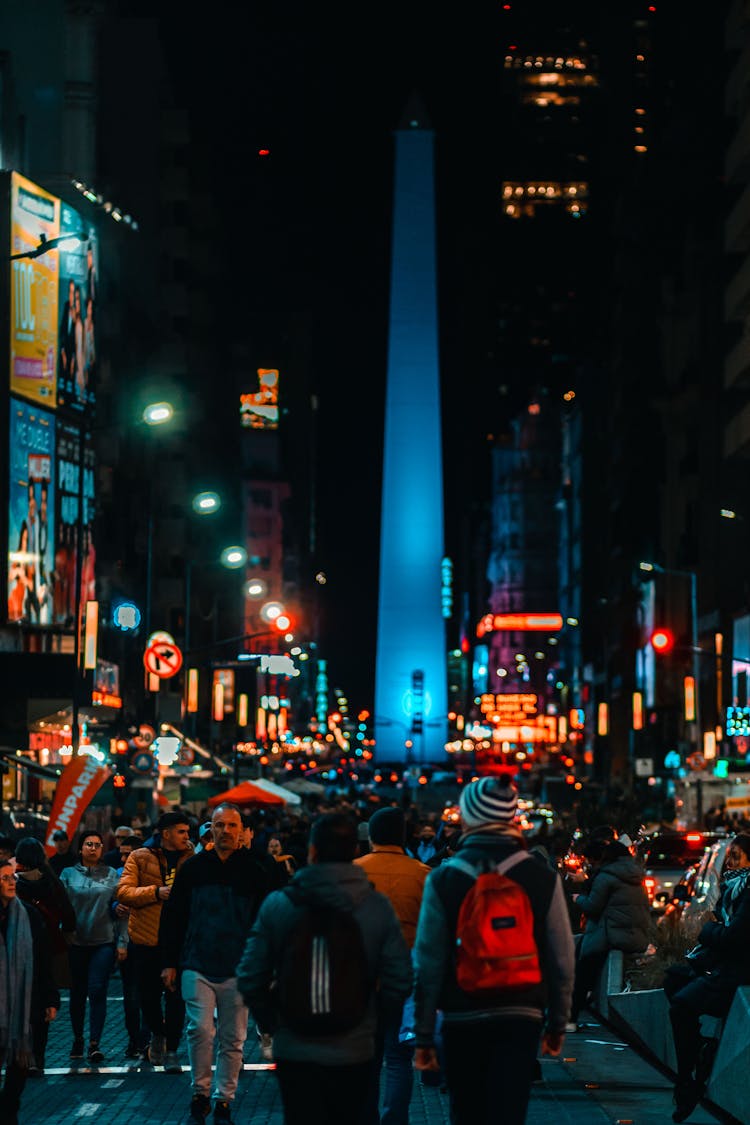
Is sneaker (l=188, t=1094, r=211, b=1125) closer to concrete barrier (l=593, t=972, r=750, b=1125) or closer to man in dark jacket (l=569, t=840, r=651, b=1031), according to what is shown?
concrete barrier (l=593, t=972, r=750, b=1125)

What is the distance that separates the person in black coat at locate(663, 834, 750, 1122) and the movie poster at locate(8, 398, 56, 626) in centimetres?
3581

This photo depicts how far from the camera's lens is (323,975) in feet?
26.3

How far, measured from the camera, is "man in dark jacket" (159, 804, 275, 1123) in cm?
1229

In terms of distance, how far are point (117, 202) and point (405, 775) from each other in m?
43.8

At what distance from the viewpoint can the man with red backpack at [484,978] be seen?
7957 mm

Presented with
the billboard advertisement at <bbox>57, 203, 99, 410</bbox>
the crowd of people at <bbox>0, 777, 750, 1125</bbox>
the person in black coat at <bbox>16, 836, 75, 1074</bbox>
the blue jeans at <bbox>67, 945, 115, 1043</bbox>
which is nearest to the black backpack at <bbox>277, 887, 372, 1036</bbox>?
the crowd of people at <bbox>0, 777, 750, 1125</bbox>

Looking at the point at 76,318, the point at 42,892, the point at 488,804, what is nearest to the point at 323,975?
the point at 488,804

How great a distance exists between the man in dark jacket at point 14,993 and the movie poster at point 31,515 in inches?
1420

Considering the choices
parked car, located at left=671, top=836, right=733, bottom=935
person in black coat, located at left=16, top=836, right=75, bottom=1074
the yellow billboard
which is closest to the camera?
person in black coat, located at left=16, top=836, right=75, bottom=1074

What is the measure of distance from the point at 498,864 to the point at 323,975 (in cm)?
82

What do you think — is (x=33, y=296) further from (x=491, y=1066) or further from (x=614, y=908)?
(x=491, y=1066)

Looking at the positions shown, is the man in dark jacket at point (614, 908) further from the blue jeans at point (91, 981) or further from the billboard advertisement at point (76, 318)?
the billboard advertisement at point (76, 318)

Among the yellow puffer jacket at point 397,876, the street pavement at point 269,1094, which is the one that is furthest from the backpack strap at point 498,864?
the street pavement at point 269,1094

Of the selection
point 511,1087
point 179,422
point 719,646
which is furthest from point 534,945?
point 179,422
